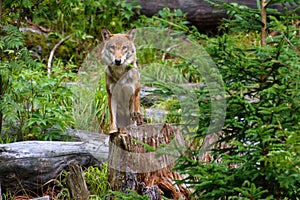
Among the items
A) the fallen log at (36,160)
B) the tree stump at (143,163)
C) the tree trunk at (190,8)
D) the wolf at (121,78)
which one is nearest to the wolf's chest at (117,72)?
the wolf at (121,78)

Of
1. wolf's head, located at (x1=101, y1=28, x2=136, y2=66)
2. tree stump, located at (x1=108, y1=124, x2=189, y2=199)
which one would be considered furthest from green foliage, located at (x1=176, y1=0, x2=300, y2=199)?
wolf's head, located at (x1=101, y1=28, x2=136, y2=66)

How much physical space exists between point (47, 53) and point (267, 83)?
269 inches

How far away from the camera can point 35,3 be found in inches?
206

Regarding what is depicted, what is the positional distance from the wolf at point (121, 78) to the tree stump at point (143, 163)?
3.72 feet

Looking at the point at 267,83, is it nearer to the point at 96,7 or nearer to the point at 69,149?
the point at 69,149

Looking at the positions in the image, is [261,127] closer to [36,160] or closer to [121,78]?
[36,160]

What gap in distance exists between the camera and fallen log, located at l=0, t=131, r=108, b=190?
18.7 ft

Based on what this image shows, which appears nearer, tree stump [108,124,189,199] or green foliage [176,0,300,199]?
green foliage [176,0,300,199]

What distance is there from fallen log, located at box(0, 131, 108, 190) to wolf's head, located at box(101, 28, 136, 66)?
1.02 metres

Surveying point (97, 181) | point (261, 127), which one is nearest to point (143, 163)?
point (97, 181)

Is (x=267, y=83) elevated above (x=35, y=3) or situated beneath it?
situated beneath

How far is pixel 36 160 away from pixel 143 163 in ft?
4.39

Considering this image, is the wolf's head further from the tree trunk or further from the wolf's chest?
the tree trunk

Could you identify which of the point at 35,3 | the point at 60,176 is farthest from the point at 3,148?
the point at 35,3
